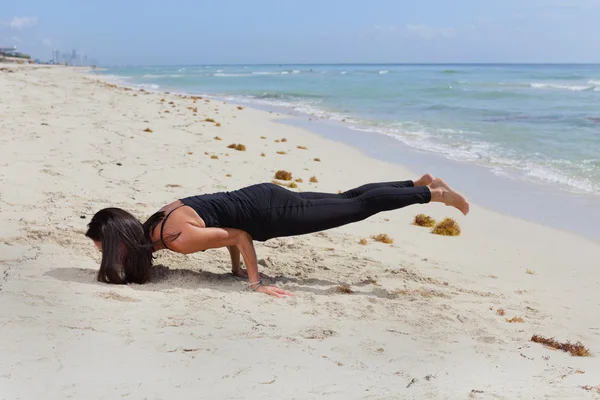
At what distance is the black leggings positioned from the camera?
466 cm

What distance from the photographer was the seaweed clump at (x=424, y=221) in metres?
7.18

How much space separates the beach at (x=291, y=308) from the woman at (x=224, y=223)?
0.20 m

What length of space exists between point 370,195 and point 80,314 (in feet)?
8.14

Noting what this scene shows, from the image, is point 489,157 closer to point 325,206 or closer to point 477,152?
point 477,152

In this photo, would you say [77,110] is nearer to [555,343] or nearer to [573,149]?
[573,149]

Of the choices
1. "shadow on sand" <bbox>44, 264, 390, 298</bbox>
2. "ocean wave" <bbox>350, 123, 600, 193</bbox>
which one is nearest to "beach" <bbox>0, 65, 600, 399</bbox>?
"shadow on sand" <bbox>44, 264, 390, 298</bbox>

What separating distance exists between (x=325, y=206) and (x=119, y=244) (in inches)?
66.4

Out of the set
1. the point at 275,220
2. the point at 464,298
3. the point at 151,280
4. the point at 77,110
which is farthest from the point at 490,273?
the point at 77,110

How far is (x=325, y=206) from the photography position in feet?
15.6

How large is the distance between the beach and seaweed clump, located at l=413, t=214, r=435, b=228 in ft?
0.51

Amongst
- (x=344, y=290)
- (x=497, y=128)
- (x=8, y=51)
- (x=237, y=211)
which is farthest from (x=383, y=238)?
(x=8, y=51)

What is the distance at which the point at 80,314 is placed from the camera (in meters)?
3.71

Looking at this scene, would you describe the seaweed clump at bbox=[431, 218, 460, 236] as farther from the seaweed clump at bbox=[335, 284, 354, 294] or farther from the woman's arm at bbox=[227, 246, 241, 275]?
the woman's arm at bbox=[227, 246, 241, 275]

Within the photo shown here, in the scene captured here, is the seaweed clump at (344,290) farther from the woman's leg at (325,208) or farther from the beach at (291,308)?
the woman's leg at (325,208)
